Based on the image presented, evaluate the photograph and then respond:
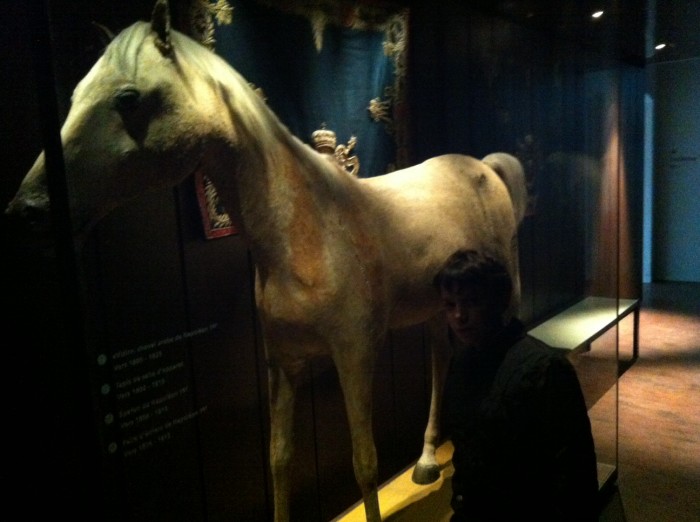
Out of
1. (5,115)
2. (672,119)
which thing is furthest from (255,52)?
(672,119)

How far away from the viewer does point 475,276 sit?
1.14 metres

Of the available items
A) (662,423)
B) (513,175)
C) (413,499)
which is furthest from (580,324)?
(662,423)

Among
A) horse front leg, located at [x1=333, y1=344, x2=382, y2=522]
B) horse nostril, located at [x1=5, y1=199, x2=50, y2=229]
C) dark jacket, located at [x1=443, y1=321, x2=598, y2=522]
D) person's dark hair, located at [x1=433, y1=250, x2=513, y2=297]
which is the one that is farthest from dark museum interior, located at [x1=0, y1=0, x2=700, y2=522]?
dark jacket, located at [x1=443, y1=321, x2=598, y2=522]

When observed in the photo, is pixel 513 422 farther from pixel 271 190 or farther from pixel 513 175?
pixel 513 175

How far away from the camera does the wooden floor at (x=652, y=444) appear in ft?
6.79

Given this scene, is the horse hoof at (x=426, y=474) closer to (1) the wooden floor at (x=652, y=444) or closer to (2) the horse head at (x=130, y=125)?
(1) the wooden floor at (x=652, y=444)

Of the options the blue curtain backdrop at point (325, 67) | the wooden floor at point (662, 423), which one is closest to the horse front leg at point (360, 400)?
the blue curtain backdrop at point (325, 67)

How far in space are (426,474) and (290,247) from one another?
1.05 metres

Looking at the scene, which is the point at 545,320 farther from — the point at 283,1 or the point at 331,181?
the point at 283,1

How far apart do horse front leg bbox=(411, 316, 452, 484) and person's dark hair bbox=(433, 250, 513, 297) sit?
921 mm

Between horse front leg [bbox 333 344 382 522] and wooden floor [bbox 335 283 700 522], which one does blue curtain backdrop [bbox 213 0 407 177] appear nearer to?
horse front leg [bbox 333 344 382 522]

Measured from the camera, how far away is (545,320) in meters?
1.91

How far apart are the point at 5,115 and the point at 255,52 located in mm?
617

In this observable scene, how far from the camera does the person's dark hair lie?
114 cm
